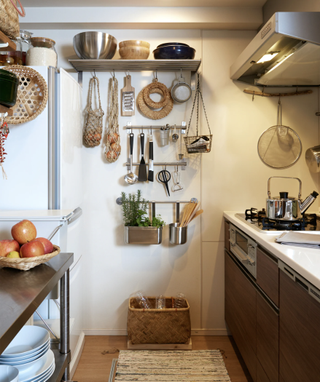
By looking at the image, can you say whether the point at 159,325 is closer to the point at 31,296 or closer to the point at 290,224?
the point at 290,224

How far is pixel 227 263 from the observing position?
266 cm

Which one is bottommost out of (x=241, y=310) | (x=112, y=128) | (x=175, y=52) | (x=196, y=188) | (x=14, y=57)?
(x=241, y=310)

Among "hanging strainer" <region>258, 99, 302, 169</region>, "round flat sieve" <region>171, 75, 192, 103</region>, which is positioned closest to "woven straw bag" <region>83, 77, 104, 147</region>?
"round flat sieve" <region>171, 75, 192, 103</region>

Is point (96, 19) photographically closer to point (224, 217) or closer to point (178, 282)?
point (224, 217)

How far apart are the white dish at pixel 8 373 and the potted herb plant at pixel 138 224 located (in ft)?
5.11

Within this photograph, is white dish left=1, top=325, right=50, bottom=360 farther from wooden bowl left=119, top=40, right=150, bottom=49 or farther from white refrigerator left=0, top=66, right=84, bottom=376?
wooden bowl left=119, top=40, right=150, bottom=49

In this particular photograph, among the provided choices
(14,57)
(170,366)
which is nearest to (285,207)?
(170,366)

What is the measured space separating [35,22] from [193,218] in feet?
6.09

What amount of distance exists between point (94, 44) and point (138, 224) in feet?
4.30

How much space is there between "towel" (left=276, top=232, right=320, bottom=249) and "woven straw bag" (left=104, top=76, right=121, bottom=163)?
4.67 feet

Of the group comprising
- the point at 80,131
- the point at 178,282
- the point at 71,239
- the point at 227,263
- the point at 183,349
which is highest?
the point at 80,131

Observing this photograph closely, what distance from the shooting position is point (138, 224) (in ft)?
8.54

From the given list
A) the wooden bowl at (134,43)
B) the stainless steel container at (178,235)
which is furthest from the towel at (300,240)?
the wooden bowl at (134,43)

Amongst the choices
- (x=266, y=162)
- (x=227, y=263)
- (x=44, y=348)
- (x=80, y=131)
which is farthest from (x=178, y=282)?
(x=44, y=348)
